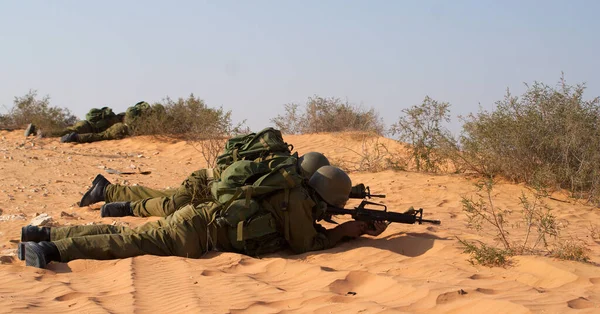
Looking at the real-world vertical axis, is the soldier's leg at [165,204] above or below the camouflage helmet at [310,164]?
below

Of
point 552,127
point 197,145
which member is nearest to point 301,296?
point 552,127

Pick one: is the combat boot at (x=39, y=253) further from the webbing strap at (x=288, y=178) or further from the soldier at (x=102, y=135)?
the soldier at (x=102, y=135)

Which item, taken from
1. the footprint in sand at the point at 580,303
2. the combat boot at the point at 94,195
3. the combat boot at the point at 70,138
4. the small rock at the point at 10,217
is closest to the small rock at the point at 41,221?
the small rock at the point at 10,217

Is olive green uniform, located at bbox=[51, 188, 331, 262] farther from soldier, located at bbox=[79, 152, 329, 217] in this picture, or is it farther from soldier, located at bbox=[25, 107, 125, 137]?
soldier, located at bbox=[25, 107, 125, 137]

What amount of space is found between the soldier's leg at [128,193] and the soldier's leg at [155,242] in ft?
7.06

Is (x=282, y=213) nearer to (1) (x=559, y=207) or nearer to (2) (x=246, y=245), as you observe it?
(2) (x=246, y=245)

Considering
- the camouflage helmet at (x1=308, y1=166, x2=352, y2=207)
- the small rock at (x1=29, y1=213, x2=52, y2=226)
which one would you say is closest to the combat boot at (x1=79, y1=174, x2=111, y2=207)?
the small rock at (x1=29, y1=213, x2=52, y2=226)

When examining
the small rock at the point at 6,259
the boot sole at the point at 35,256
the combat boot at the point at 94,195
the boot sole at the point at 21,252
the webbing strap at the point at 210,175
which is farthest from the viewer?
the combat boot at the point at 94,195

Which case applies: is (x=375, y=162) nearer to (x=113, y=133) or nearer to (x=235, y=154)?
(x=235, y=154)

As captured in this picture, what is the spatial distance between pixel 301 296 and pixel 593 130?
7.14m

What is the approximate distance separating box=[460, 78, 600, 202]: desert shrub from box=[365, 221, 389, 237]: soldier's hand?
4.16 metres

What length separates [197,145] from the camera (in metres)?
15.3

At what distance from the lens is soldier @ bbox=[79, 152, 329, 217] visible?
700cm

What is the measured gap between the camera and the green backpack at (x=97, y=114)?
1752cm
